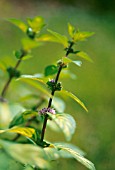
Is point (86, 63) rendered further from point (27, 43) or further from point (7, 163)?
point (7, 163)

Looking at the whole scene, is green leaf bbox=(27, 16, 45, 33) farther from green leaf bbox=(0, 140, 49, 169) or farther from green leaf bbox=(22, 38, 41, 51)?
green leaf bbox=(0, 140, 49, 169)

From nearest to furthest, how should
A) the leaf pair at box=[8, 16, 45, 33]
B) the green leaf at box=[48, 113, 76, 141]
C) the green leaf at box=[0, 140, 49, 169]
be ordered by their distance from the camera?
the green leaf at box=[0, 140, 49, 169] → the green leaf at box=[48, 113, 76, 141] → the leaf pair at box=[8, 16, 45, 33]

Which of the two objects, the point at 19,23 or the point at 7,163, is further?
the point at 19,23

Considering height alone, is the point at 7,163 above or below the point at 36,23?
below

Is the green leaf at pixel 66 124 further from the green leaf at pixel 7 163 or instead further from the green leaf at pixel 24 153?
the green leaf at pixel 24 153

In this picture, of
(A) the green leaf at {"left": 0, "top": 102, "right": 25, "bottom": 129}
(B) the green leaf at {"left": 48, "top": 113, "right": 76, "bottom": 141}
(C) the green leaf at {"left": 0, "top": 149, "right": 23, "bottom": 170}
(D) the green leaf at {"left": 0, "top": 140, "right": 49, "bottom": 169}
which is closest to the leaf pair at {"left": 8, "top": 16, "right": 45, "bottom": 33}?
(A) the green leaf at {"left": 0, "top": 102, "right": 25, "bottom": 129}

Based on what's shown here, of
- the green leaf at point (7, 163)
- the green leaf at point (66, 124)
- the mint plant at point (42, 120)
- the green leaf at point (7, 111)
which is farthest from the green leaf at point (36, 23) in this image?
the green leaf at point (7, 163)

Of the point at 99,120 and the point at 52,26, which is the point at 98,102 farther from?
the point at 52,26

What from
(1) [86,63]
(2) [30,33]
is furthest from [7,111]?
(1) [86,63]
